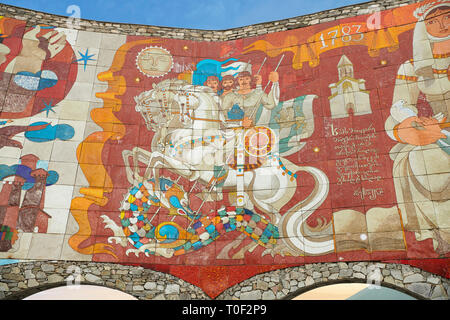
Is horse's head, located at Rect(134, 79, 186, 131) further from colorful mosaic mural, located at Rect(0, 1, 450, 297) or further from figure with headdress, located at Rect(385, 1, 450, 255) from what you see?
figure with headdress, located at Rect(385, 1, 450, 255)

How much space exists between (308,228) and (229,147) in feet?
12.7

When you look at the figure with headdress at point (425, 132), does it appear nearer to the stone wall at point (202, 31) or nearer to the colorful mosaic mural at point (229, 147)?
the colorful mosaic mural at point (229, 147)

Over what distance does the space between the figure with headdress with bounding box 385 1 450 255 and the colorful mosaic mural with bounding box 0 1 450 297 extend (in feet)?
0.13

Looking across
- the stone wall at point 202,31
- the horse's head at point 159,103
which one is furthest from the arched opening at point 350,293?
the stone wall at point 202,31

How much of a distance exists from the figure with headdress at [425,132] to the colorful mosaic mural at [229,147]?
40 mm

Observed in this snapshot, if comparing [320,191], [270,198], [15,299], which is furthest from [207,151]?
[15,299]

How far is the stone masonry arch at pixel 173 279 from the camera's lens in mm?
10414

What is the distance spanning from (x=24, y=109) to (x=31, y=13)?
408 centimetres

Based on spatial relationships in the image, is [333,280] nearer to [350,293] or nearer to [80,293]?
[350,293]

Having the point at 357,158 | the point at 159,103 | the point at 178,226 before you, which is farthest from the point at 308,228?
the point at 159,103

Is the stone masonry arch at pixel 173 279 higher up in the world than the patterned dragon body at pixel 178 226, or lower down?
lower down

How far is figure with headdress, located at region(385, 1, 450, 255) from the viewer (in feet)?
34.5

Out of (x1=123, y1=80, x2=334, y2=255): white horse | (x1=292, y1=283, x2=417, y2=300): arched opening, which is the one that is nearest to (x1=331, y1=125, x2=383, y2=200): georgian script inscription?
(x1=123, y1=80, x2=334, y2=255): white horse
